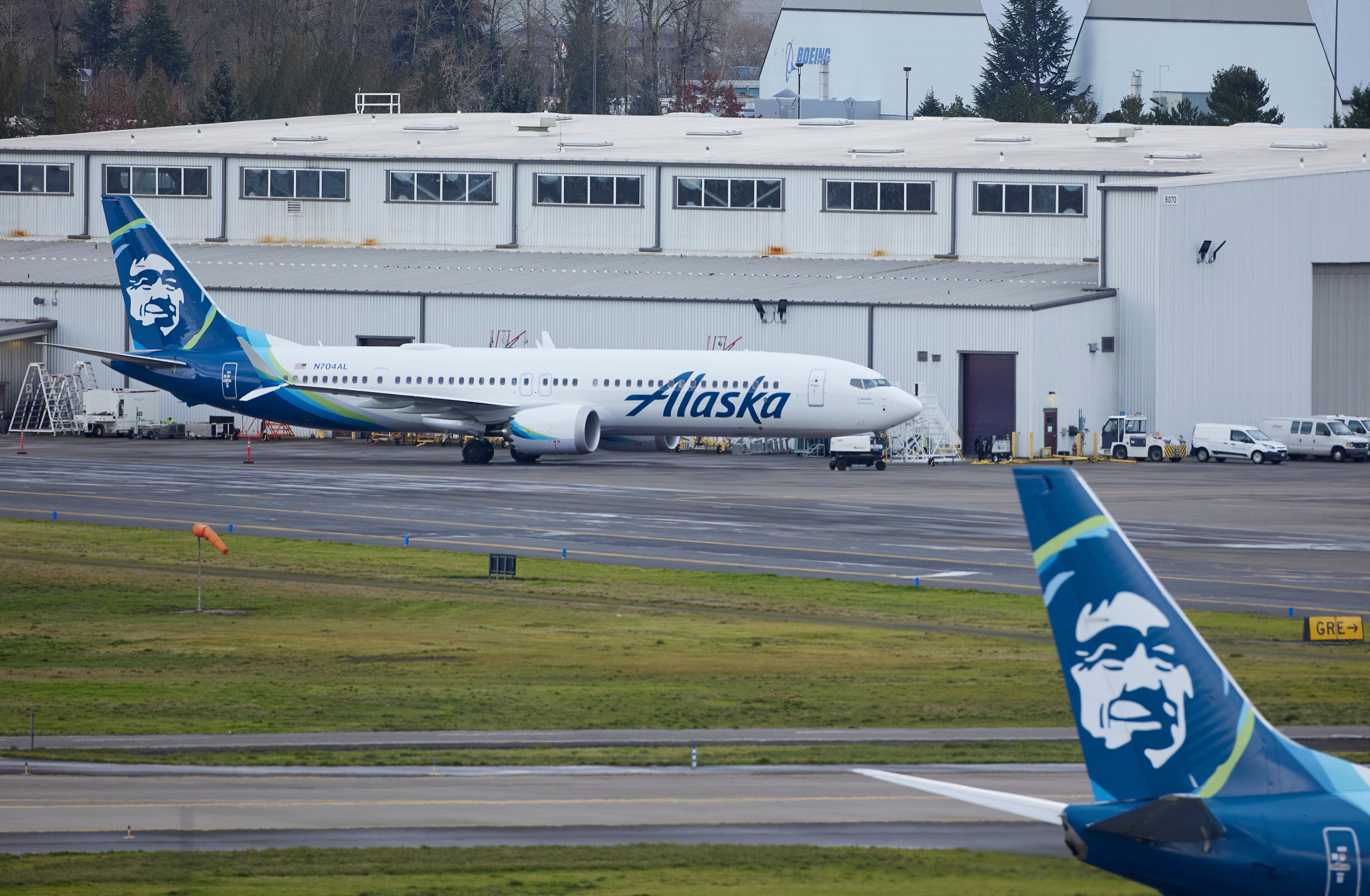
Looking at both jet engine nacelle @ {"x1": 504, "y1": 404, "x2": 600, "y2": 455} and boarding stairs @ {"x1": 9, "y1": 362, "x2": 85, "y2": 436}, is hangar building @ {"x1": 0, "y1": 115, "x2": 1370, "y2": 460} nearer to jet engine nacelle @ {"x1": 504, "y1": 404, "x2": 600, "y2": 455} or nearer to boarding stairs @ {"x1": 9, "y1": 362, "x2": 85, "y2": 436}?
boarding stairs @ {"x1": 9, "y1": 362, "x2": 85, "y2": 436}

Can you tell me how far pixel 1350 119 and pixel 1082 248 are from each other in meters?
51.4

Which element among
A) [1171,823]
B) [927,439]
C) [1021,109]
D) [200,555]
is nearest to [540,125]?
[927,439]

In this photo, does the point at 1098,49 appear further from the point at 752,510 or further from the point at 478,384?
the point at 752,510

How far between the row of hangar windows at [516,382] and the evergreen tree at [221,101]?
70.5m

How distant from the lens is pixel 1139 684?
37.6 feet

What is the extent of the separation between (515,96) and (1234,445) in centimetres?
7588

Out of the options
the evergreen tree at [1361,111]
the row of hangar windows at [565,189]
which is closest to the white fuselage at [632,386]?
the row of hangar windows at [565,189]

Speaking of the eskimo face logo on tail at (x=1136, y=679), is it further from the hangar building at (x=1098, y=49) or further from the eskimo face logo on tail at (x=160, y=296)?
the hangar building at (x=1098, y=49)

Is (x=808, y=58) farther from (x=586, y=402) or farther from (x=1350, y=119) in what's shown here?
(x=586, y=402)

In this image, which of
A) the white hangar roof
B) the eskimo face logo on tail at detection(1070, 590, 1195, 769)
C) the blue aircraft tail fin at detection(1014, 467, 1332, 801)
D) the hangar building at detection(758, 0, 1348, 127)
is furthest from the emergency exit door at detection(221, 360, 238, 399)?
the hangar building at detection(758, 0, 1348, 127)

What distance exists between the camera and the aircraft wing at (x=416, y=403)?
220ft

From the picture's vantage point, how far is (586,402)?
220 ft

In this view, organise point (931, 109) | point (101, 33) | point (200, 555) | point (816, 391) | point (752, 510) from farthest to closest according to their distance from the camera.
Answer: point (101, 33) → point (931, 109) → point (816, 391) → point (752, 510) → point (200, 555)

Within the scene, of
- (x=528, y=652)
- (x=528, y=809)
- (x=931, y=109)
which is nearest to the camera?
(x=528, y=809)
